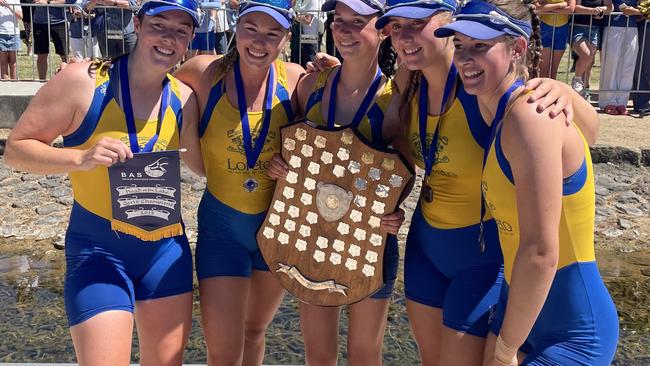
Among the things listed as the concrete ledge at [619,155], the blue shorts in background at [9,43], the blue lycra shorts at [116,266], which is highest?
the blue lycra shorts at [116,266]

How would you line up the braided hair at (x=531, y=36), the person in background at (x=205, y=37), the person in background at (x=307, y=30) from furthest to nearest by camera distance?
the person in background at (x=307, y=30), the person in background at (x=205, y=37), the braided hair at (x=531, y=36)

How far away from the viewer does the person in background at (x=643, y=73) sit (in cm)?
998

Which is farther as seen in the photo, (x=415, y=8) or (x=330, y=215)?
(x=330, y=215)

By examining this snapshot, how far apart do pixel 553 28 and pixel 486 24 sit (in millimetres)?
7602

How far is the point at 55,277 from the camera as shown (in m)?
6.67

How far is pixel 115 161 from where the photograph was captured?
312 cm

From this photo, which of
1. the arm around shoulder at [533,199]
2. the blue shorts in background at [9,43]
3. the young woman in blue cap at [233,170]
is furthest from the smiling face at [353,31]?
the blue shorts in background at [9,43]

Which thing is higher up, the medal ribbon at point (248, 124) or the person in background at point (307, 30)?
the medal ribbon at point (248, 124)

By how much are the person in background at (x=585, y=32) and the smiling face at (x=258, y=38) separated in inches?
278

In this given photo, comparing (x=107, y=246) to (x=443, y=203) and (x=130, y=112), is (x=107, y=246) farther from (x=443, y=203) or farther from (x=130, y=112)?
(x=443, y=203)

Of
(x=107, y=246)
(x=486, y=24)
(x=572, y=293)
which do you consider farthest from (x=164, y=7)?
(x=572, y=293)

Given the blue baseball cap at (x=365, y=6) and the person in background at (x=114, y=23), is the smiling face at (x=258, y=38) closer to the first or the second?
the blue baseball cap at (x=365, y=6)

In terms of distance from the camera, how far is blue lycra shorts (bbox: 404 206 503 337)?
3248 millimetres

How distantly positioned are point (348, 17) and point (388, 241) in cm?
97
